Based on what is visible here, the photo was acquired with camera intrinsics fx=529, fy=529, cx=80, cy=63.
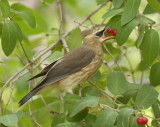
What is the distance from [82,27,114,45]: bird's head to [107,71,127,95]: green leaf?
1039 millimetres

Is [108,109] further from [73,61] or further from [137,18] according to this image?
[73,61]

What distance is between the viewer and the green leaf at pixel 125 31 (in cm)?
463

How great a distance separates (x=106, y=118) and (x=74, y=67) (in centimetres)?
156

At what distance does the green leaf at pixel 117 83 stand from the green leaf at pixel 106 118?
509 millimetres


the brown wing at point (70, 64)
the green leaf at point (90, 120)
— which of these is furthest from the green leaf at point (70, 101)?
the brown wing at point (70, 64)

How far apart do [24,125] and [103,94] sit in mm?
995

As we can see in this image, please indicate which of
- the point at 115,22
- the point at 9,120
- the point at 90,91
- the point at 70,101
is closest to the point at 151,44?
the point at 115,22

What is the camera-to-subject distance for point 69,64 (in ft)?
17.9

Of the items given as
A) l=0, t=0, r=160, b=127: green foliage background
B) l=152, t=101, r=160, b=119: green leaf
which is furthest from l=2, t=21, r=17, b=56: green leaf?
l=152, t=101, r=160, b=119: green leaf

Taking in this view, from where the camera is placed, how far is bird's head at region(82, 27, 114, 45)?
571 centimetres

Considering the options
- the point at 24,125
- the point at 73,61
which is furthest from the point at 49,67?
the point at 24,125

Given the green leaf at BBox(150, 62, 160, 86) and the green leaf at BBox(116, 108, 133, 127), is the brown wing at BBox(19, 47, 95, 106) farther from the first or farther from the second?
the green leaf at BBox(116, 108, 133, 127)

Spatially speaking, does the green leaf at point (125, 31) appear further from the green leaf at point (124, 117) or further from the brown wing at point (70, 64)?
the green leaf at point (124, 117)

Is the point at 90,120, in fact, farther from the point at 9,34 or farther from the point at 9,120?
the point at 9,34
